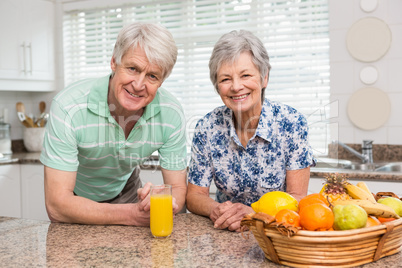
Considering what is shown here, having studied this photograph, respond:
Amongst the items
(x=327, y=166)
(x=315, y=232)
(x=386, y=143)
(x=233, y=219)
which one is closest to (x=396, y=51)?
(x=386, y=143)

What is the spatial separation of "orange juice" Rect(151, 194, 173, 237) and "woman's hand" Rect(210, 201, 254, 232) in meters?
0.16

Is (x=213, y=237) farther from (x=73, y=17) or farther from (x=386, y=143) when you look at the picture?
(x=73, y=17)

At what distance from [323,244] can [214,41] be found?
2.64 m

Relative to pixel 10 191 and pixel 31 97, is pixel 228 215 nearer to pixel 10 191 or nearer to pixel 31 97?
pixel 10 191

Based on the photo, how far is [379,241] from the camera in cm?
102

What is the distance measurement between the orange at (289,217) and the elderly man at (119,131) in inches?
19.2

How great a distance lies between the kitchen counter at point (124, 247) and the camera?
107cm

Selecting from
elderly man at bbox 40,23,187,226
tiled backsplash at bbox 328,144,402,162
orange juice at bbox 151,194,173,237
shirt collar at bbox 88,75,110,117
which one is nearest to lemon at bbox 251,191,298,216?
orange juice at bbox 151,194,173,237

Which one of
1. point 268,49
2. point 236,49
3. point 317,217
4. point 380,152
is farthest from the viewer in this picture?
point 268,49

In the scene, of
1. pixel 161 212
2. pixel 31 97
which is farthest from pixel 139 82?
pixel 31 97

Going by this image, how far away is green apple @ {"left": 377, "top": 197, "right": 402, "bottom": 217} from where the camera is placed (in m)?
1.11

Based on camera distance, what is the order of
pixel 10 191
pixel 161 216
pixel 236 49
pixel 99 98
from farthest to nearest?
pixel 10 191, pixel 99 98, pixel 236 49, pixel 161 216

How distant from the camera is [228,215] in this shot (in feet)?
4.37

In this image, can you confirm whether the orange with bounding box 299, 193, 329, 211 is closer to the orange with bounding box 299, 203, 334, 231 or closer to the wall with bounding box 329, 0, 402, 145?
the orange with bounding box 299, 203, 334, 231
